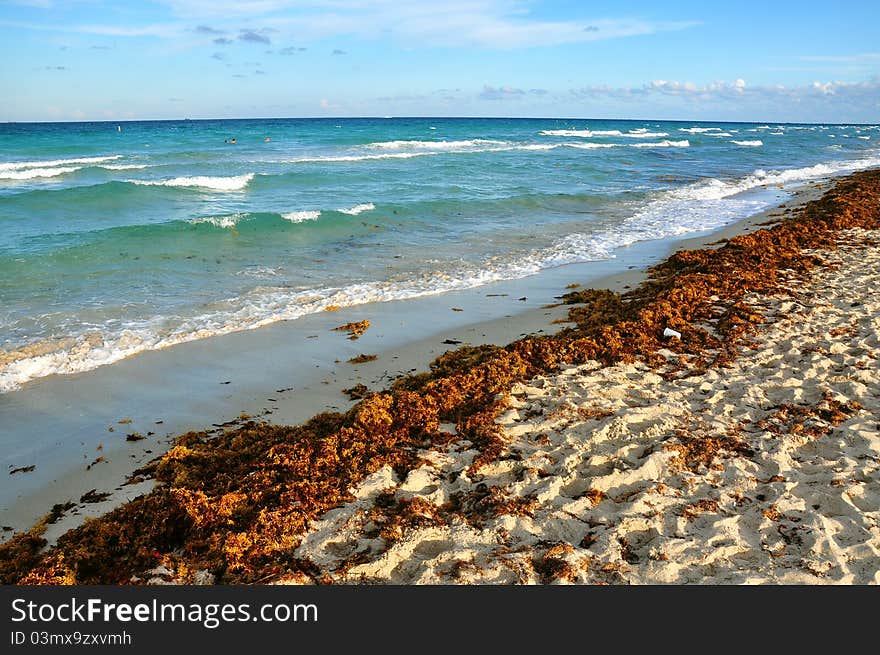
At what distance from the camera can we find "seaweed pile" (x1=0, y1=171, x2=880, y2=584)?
3094mm

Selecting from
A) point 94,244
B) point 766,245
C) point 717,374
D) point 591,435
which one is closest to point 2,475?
point 591,435

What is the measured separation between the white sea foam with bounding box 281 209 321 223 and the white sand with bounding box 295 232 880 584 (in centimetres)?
1014

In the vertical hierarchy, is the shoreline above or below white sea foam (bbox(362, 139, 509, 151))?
below

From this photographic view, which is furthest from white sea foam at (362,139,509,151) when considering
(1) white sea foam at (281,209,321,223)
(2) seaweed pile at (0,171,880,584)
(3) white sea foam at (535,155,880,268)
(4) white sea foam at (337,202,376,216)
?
(2) seaweed pile at (0,171,880,584)

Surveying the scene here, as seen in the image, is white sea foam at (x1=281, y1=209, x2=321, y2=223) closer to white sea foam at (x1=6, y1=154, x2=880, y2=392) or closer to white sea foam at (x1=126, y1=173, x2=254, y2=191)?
white sea foam at (x1=6, y1=154, x2=880, y2=392)

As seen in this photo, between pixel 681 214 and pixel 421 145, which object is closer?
pixel 681 214

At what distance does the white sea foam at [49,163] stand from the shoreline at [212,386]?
2541 centimetres

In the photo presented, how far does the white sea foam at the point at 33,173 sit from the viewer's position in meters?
22.2

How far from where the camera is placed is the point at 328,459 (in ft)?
12.9

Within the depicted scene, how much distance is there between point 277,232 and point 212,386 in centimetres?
801

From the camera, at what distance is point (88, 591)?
281cm

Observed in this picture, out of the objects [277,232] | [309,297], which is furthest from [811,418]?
[277,232]

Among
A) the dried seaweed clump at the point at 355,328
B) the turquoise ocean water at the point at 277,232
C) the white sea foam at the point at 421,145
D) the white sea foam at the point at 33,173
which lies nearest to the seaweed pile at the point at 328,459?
the dried seaweed clump at the point at 355,328

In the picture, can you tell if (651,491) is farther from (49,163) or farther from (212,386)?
(49,163)
